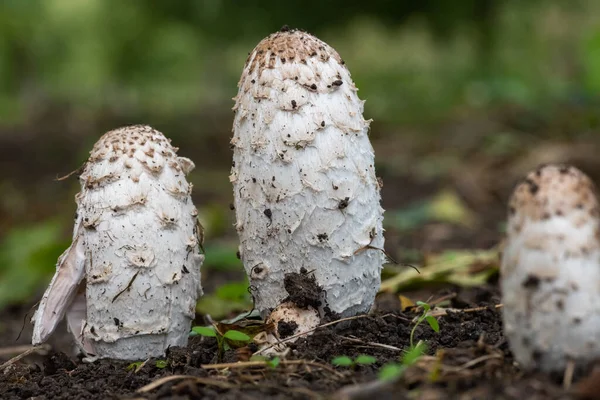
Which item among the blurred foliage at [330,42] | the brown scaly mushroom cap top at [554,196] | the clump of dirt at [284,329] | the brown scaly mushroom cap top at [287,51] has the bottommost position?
the clump of dirt at [284,329]

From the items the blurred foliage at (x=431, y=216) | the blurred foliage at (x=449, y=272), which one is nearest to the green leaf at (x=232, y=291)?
the blurred foliage at (x=449, y=272)

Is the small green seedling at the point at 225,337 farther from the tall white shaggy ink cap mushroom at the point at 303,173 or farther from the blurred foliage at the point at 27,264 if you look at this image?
the blurred foliage at the point at 27,264

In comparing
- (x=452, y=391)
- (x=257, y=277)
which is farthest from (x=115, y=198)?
(x=452, y=391)

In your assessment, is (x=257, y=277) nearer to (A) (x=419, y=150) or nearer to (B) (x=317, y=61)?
(B) (x=317, y=61)

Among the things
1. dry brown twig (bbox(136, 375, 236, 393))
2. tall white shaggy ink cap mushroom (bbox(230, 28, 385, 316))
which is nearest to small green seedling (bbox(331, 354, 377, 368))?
dry brown twig (bbox(136, 375, 236, 393))

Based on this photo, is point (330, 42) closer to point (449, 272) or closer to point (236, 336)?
A: point (449, 272)

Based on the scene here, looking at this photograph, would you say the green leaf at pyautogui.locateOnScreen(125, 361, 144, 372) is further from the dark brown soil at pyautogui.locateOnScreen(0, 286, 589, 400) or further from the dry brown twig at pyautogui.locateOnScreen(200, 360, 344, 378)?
the dry brown twig at pyautogui.locateOnScreen(200, 360, 344, 378)
